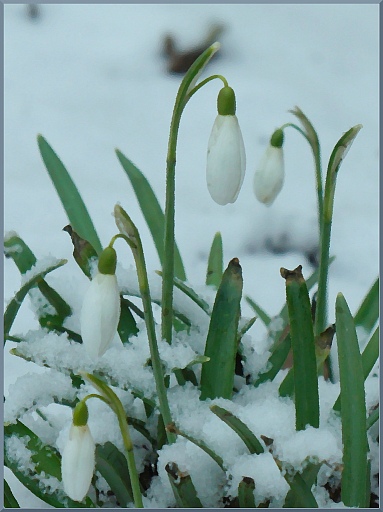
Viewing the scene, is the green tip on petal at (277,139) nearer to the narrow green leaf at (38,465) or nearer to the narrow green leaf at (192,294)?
the narrow green leaf at (192,294)

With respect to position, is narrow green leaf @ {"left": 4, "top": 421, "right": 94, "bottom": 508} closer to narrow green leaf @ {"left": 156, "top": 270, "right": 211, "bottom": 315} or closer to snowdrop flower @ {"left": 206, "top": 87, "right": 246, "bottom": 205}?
narrow green leaf @ {"left": 156, "top": 270, "right": 211, "bottom": 315}

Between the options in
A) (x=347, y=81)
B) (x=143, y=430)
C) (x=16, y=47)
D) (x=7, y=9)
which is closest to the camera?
(x=143, y=430)

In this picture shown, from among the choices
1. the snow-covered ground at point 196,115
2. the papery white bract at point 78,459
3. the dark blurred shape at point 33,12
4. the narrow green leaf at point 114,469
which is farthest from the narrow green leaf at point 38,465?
the dark blurred shape at point 33,12

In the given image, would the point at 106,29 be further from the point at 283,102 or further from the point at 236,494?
the point at 236,494

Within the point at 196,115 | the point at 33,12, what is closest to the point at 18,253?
the point at 33,12

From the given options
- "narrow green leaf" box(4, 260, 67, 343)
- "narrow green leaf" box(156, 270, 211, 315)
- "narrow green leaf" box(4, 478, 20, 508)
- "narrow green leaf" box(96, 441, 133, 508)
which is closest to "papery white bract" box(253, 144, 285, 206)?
"narrow green leaf" box(156, 270, 211, 315)

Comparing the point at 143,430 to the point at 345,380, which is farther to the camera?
the point at 143,430

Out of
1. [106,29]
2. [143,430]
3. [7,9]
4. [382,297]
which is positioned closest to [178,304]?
[143,430]
